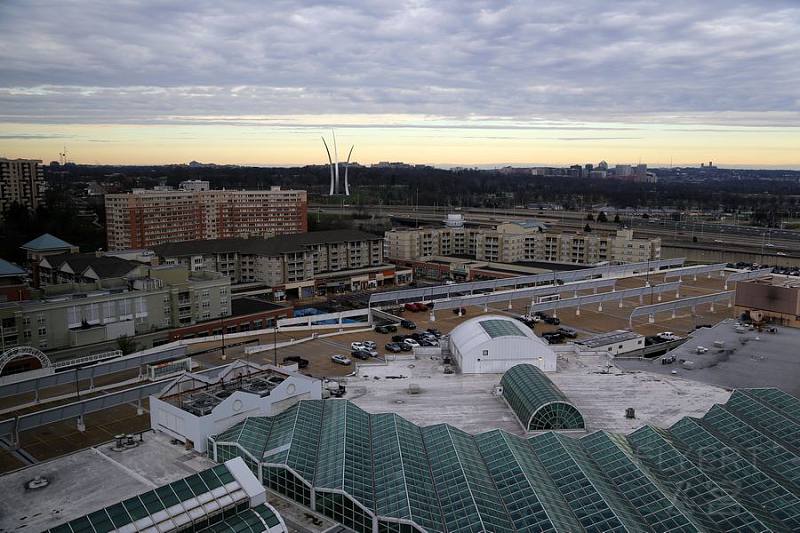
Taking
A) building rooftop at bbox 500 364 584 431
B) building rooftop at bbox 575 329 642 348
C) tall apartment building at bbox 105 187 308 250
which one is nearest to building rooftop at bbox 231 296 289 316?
building rooftop at bbox 575 329 642 348

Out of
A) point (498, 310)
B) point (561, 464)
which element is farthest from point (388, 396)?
point (498, 310)

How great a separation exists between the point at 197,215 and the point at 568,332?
3723cm

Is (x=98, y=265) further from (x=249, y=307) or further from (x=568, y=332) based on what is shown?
(x=568, y=332)

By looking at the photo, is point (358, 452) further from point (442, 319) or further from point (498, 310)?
point (498, 310)

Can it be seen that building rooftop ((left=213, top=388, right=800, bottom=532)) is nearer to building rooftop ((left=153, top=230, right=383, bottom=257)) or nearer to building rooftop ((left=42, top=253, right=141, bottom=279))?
building rooftop ((left=42, top=253, right=141, bottom=279))

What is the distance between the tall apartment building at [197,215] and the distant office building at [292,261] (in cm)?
850

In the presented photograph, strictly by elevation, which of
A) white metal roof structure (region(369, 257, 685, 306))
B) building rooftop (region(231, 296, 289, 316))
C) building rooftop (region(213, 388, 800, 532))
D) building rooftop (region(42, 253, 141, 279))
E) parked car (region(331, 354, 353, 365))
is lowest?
building rooftop (region(231, 296, 289, 316))

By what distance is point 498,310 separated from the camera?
3002 cm

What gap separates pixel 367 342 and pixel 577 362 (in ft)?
25.2

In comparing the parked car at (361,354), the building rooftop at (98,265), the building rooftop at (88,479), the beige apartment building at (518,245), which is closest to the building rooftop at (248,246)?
the building rooftop at (98,265)

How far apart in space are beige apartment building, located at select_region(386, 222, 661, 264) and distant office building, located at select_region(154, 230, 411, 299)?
4.37m

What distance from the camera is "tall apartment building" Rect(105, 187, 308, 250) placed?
48.4 metres

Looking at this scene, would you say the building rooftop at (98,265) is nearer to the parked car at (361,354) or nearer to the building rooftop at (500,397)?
the parked car at (361,354)

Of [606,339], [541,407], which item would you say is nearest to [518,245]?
[606,339]
